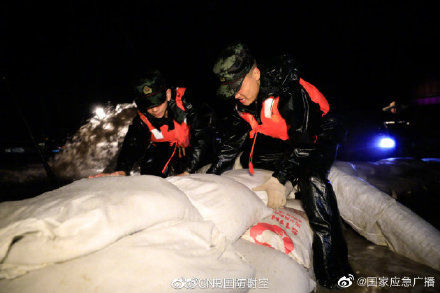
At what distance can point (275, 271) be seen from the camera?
119 cm

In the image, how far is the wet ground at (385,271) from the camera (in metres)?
1.46

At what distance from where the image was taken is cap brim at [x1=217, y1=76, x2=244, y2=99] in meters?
1.77

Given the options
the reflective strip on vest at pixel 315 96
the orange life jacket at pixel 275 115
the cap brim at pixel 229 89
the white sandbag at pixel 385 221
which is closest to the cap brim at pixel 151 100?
the cap brim at pixel 229 89

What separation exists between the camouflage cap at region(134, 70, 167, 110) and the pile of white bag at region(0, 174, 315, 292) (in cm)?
139

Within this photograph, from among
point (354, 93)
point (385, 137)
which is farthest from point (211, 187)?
point (354, 93)

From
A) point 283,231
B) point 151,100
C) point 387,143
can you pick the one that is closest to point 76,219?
point 283,231

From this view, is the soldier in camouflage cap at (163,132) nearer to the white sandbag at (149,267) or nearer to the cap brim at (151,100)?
the cap brim at (151,100)

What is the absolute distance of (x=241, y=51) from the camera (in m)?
1.73

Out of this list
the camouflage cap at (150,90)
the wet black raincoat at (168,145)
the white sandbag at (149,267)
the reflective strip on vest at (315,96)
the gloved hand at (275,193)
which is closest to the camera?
the white sandbag at (149,267)

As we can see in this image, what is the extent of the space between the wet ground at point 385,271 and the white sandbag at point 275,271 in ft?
1.69

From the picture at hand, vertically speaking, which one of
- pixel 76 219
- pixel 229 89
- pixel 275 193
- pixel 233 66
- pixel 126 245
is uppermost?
pixel 233 66

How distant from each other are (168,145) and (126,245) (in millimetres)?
2104

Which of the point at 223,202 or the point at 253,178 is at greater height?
the point at 223,202

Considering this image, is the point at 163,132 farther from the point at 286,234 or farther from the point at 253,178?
the point at 286,234
